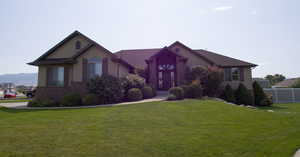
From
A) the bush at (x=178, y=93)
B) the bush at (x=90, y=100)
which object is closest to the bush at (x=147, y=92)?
the bush at (x=178, y=93)

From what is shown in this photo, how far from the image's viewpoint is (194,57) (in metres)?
18.4

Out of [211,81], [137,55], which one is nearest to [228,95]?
[211,81]

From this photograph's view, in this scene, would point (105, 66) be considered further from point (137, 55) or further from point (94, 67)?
point (137, 55)

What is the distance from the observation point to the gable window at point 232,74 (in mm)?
18781

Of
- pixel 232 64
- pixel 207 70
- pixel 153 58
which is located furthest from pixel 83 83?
pixel 232 64

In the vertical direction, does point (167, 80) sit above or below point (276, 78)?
below

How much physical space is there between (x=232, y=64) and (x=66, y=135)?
60.9 feet

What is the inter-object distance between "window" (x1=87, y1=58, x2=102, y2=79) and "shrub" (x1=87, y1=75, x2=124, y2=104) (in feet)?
6.11

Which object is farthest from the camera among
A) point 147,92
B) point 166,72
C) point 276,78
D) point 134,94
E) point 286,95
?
point 276,78

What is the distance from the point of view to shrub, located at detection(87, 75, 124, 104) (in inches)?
511

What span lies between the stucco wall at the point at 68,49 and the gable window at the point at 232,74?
15.8 metres

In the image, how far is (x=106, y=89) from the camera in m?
12.9

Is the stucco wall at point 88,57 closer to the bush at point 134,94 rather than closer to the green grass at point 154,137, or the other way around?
the bush at point 134,94

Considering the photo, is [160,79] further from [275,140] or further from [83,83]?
[275,140]
